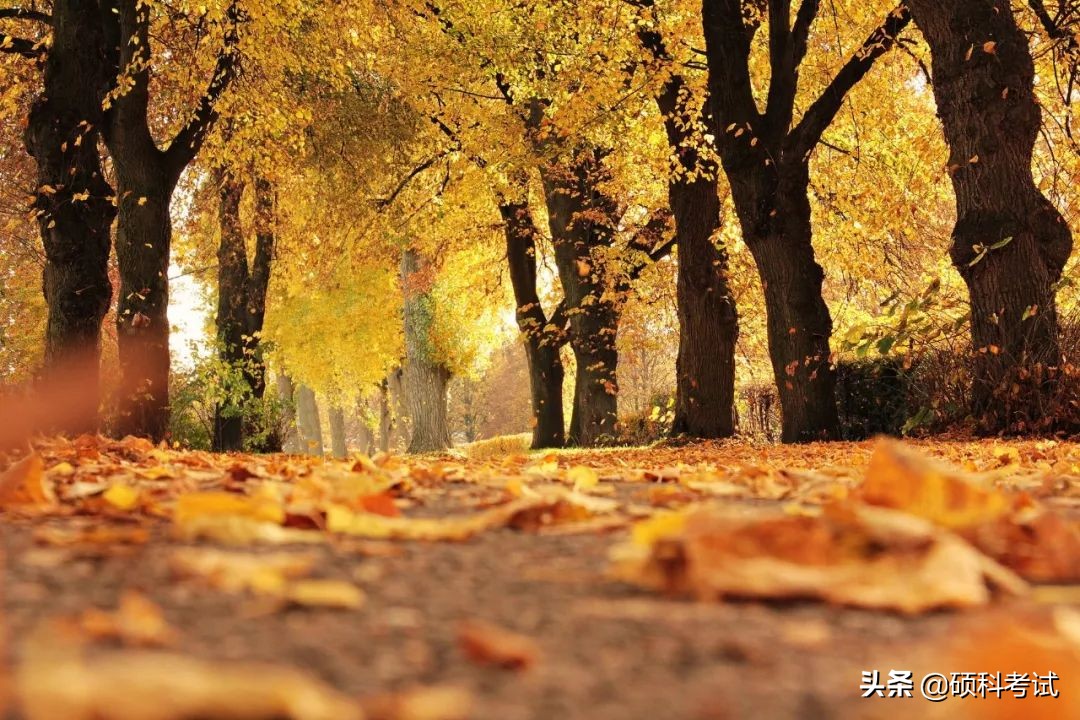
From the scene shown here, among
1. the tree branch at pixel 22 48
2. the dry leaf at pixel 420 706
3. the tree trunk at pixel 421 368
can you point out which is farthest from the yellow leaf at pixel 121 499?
the tree trunk at pixel 421 368

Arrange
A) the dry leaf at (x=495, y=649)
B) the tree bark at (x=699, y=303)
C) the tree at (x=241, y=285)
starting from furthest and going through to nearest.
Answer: the tree at (x=241, y=285), the tree bark at (x=699, y=303), the dry leaf at (x=495, y=649)

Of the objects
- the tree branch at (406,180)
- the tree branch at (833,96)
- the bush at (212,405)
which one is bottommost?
the bush at (212,405)

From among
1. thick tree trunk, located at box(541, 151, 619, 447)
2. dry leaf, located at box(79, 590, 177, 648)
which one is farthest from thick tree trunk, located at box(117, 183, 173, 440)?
dry leaf, located at box(79, 590, 177, 648)

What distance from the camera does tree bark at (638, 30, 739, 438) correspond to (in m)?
15.5

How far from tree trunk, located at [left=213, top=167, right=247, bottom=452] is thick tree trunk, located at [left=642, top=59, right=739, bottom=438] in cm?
A: 781

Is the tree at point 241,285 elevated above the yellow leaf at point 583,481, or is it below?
above

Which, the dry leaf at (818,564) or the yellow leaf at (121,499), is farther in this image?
the yellow leaf at (121,499)

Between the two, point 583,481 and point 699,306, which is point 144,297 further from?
point 583,481

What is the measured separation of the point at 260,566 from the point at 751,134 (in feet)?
38.7

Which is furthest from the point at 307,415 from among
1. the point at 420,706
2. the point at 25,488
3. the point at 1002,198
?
the point at 420,706

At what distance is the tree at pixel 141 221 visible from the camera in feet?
39.6

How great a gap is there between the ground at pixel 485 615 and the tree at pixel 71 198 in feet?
27.9

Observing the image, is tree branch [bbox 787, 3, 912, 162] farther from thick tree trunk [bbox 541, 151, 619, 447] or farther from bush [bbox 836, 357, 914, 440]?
thick tree trunk [bbox 541, 151, 619, 447]

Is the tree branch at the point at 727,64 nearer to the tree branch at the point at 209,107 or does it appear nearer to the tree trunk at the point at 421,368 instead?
the tree branch at the point at 209,107
